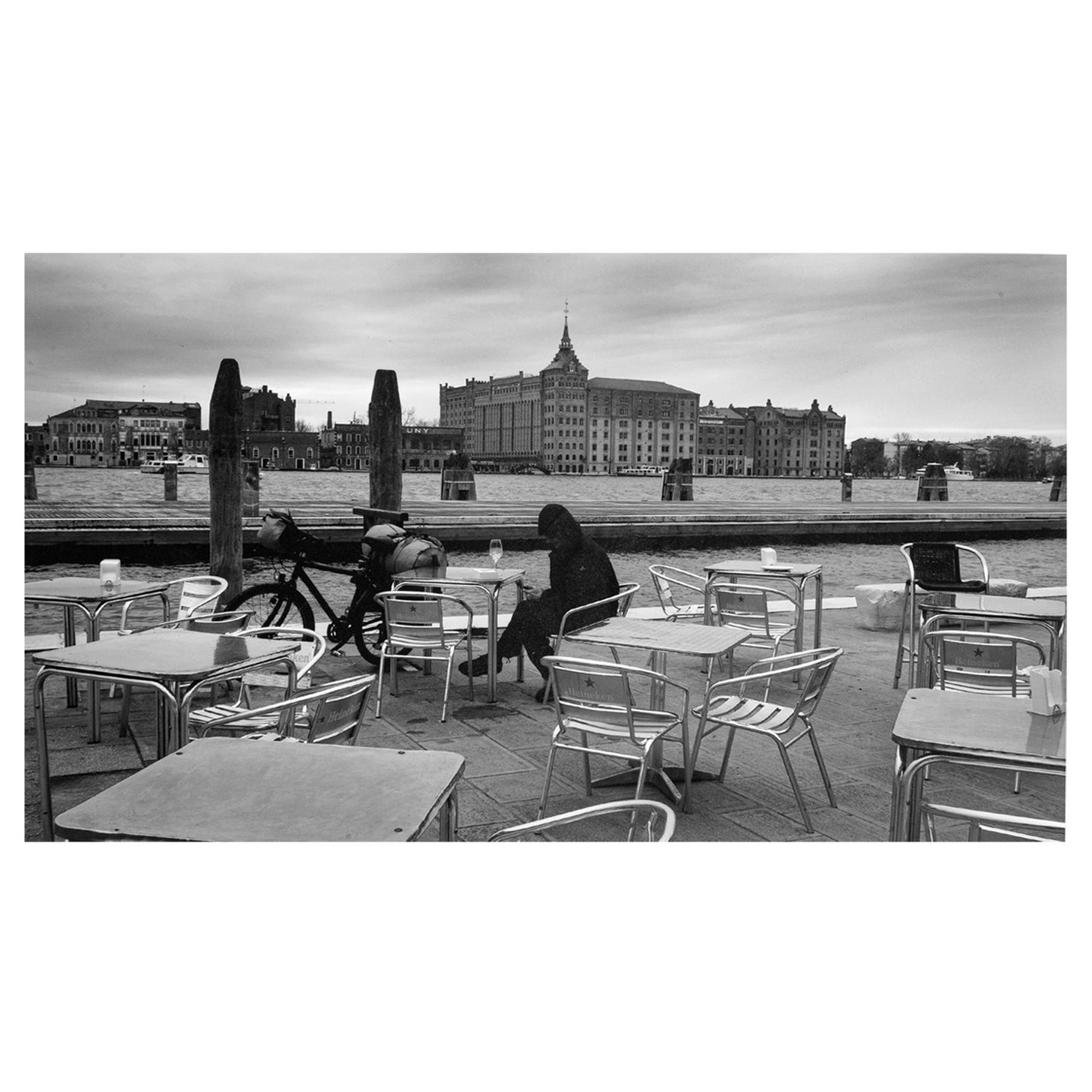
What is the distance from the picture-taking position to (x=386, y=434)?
27.2ft

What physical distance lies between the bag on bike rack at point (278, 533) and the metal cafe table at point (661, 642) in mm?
2416

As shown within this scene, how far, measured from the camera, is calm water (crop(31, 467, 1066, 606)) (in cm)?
891

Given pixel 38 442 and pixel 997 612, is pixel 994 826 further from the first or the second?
pixel 38 442

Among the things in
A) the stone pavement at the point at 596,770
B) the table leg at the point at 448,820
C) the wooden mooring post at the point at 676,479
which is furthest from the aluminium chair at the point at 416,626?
the wooden mooring post at the point at 676,479

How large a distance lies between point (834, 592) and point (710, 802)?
1120 cm

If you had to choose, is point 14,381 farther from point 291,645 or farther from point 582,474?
point 582,474

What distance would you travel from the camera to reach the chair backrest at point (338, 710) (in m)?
2.69

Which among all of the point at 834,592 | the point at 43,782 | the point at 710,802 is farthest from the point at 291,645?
the point at 834,592

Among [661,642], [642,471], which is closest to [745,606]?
[661,642]

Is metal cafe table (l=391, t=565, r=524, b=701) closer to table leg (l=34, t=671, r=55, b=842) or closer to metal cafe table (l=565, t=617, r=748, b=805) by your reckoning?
metal cafe table (l=565, t=617, r=748, b=805)

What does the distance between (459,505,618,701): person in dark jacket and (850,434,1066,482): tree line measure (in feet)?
8.61

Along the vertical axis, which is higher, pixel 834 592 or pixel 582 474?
pixel 582 474

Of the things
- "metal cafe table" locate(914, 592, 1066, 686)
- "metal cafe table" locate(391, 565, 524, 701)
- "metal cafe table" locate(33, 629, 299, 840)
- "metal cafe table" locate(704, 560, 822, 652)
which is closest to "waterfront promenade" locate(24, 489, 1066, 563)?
"metal cafe table" locate(391, 565, 524, 701)
